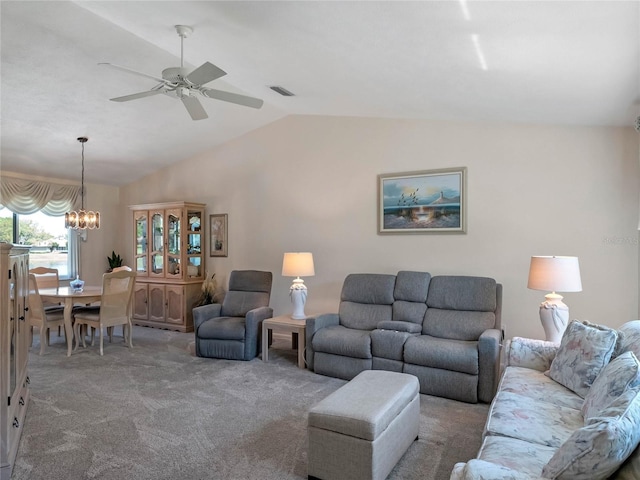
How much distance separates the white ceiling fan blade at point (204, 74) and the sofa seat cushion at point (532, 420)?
2.62 metres

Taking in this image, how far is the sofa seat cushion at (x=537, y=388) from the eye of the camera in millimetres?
2333

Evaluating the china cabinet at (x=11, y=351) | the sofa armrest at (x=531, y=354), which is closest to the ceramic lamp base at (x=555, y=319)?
the sofa armrest at (x=531, y=354)

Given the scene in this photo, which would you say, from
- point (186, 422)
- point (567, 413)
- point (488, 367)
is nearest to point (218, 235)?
point (186, 422)

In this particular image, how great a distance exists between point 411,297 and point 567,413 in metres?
2.14

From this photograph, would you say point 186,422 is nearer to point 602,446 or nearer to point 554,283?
point 602,446

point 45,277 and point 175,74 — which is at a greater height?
point 175,74

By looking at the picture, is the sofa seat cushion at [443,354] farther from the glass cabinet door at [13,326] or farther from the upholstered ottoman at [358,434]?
the glass cabinet door at [13,326]

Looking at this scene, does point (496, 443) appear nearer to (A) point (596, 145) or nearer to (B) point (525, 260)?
(B) point (525, 260)

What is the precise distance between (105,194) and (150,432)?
5.60 m

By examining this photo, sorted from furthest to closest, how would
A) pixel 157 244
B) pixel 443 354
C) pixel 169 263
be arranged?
pixel 157 244 < pixel 169 263 < pixel 443 354

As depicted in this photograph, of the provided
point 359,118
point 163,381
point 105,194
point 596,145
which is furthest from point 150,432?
point 105,194

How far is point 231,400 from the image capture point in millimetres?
3434

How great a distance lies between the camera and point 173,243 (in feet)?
21.0

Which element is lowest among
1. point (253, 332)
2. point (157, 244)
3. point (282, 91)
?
point (253, 332)
